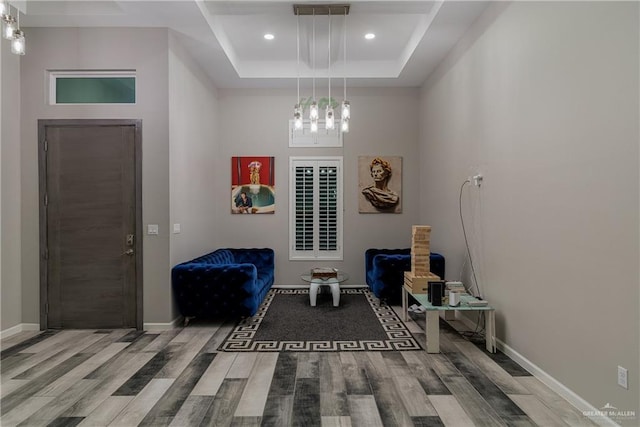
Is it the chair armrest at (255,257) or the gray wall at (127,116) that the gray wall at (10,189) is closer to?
the gray wall at (127,116)

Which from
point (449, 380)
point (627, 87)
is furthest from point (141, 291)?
point (627, 87)

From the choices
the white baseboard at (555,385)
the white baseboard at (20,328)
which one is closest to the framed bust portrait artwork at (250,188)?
the white baseboard at (20,328)

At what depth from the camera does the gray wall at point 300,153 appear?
6.29 m

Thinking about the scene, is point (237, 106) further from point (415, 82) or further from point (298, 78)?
point (415, 82)

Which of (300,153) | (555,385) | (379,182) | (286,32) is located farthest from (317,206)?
(555,385)

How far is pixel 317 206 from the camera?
6.31m

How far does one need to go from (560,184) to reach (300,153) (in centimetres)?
434

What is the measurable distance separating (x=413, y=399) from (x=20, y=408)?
109 inches

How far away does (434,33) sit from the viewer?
4320 mm

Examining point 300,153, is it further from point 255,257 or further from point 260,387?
point 260,387

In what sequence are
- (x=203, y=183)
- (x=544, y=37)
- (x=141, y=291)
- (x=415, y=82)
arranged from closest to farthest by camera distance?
(x=544, y=37) < (x=141, y=291) < (x=203, y=183) < (x=415, y=82)

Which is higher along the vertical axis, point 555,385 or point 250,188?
point 250,188

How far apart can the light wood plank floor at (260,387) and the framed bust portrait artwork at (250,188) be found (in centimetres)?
299

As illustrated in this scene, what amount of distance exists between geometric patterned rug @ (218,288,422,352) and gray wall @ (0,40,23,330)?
2.54m
